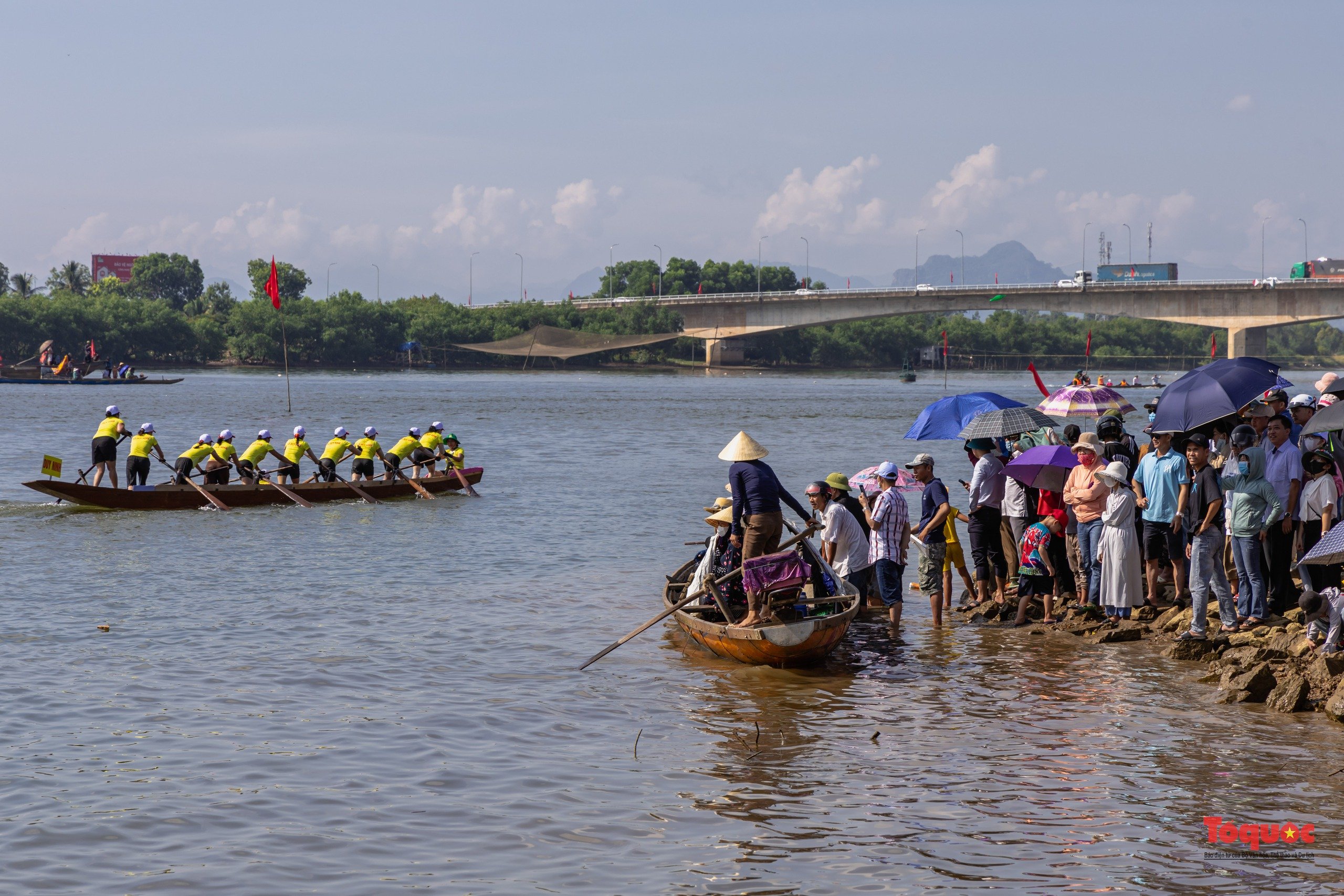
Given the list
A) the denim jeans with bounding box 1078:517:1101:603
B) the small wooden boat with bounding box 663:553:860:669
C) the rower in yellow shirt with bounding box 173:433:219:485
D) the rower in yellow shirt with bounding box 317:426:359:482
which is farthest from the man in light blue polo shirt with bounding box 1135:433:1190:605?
the rower in yellow shirt with bounding box 317:426:359:482

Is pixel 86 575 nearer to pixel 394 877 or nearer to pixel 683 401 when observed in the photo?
pixel 394 877

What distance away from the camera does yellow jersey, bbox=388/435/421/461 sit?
28.1 meters

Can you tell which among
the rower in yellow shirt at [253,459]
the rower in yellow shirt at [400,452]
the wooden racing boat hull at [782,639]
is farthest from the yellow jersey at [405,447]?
the wooden racing boat hull at [782,639]

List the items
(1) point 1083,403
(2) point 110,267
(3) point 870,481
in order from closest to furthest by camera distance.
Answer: (3) point 870,481 < (1) point 1083,403 < (2) point 110,267

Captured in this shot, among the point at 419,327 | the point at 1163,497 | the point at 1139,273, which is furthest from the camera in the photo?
the point at 419,327

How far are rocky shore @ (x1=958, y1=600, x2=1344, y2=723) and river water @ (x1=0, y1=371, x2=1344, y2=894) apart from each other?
205 millimetres

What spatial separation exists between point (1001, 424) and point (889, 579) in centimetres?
226

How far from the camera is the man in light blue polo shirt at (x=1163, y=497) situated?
1161 centimetres

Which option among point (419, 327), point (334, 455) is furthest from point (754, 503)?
point (419, 327)

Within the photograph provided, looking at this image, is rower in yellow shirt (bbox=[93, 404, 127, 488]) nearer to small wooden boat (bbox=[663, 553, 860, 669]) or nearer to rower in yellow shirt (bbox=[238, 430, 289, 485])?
rower in yellow shirt (bbox=[238, 430, 289, 485])

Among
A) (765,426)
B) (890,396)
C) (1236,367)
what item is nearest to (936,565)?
(1236,367)

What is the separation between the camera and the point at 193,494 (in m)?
24.6

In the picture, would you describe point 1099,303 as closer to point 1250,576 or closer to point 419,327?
point 419,327

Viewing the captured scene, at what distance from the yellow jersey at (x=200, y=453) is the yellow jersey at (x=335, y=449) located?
A: 8.09 ft
